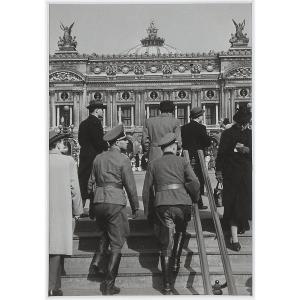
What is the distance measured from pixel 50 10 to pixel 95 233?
2.55m

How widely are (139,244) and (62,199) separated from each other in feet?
3.29

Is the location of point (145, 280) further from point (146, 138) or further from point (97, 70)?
point (97, 70)

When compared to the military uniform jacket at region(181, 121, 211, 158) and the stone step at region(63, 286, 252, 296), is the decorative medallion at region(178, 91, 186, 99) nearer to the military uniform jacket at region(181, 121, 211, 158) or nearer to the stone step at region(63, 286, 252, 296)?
the military uniform jacket at region(181, 121, 211, 158)

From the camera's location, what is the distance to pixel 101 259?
20.8 ft

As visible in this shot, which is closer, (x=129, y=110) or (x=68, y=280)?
(x=68, y=280)

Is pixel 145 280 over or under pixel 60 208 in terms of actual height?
under

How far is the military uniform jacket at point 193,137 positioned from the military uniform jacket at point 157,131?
0.51 metres

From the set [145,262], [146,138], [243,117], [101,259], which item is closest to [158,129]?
[146,138]

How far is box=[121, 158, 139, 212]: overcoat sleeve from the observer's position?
620cm

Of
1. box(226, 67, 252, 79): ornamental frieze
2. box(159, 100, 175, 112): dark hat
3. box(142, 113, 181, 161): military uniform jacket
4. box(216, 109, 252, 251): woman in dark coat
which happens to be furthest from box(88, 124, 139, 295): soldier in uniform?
→ box(226, 67, 252, 79): ornamental frieze

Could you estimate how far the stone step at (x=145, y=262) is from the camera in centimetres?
653
